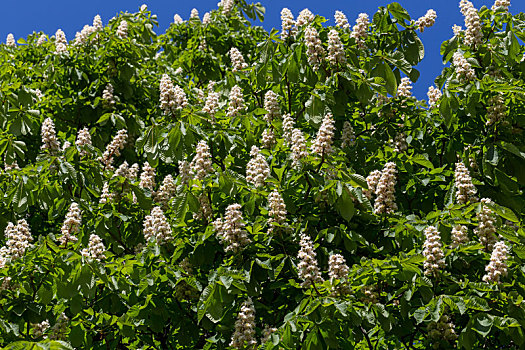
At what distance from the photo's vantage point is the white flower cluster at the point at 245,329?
6.56 m

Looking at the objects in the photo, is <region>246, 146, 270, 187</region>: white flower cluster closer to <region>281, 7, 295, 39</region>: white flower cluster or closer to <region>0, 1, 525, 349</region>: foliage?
<region>0, 1, 525, 349</region>: foliage

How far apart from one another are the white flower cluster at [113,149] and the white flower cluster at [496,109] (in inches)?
176

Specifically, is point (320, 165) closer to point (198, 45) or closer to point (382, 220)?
point (382, 220)

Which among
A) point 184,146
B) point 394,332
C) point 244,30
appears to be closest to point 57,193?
point 184,146

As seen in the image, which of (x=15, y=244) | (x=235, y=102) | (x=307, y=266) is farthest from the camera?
(x=235, y=102)

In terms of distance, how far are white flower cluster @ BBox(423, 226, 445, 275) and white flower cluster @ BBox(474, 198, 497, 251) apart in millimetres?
590

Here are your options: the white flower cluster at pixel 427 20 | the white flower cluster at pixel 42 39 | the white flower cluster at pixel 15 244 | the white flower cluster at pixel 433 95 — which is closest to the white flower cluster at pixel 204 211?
the white flower cluster at pixel 15 244

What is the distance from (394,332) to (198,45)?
25.8 ft

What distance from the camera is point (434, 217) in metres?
7.31

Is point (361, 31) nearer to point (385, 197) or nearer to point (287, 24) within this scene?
point (287, 24)

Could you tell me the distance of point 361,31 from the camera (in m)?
9.85

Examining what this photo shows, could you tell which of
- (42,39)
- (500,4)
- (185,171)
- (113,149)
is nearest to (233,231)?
(185,171)

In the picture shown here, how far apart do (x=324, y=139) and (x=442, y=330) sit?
2.04 m

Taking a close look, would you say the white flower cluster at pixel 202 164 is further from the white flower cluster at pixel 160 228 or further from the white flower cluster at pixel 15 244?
the white flower cluster at pixel 15 244
